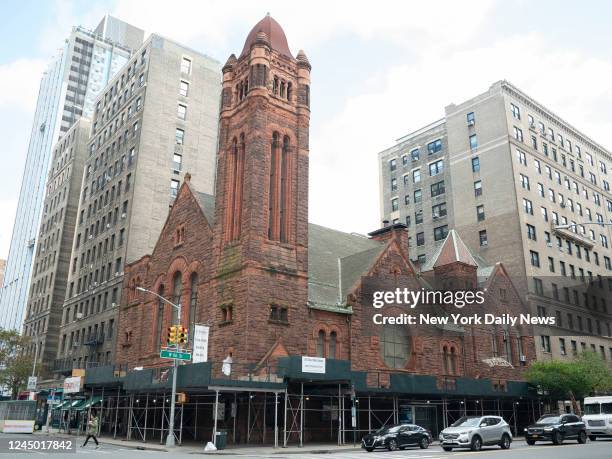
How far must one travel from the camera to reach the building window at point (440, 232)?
242 ft

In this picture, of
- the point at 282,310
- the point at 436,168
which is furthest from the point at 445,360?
the point at 436,168

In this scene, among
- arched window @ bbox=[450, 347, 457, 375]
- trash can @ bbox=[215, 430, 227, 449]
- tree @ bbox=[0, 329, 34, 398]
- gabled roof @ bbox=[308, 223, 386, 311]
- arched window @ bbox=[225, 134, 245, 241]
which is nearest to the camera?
trash can @ bbox=[215, 430, 227, 449]

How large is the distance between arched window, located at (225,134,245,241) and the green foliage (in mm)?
27525

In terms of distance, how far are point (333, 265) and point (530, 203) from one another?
3081 centimetres

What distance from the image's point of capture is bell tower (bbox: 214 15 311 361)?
36.9 m

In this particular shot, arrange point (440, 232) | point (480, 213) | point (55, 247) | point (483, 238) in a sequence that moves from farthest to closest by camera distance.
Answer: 1. point (55, 247)
2. point (440, 232)
3. point (480, 213)
4. point (483, 238)

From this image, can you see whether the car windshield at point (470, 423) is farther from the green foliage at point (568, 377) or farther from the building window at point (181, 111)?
the building window at point (181, 111)

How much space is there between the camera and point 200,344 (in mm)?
37125

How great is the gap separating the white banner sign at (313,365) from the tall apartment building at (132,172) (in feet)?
108

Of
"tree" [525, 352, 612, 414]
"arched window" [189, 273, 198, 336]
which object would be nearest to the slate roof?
"arched window" [189, 273, 198, 336]

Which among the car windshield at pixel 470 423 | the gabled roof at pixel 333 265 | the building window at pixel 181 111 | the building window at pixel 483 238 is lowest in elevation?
the car windshield at pixel 470 423

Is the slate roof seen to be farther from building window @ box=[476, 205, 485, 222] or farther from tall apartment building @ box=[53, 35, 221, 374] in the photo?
building window @ box=[476, 205, 485, 222]

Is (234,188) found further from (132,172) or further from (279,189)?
(132,172)

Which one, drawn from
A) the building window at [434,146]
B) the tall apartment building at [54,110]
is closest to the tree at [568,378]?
the building window at [434,146]
